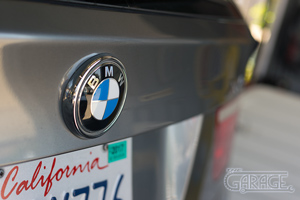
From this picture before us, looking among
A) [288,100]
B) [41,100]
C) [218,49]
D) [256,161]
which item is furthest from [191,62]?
[288,100]

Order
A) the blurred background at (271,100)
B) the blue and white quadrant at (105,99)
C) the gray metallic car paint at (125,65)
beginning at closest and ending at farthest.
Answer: the gray metallic car paint at (125,65) < the blue and white quadrant at (105,99) < the blurred background at (271,100)

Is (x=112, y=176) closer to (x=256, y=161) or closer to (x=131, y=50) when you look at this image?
(x=131, y=50)

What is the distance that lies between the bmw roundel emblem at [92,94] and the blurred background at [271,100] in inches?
36.2

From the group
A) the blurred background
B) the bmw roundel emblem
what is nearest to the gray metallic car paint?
the bmw roundel emblem

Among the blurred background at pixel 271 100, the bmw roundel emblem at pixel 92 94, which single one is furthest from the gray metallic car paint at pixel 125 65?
the blurred background at pixel 271 100

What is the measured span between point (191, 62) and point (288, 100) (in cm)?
481

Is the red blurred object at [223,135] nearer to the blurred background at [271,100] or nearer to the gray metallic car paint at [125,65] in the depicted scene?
the gray metallic car paint at [125,65]

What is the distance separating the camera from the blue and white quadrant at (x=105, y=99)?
2.66 ft

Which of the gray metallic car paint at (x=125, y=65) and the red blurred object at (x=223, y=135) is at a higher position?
the gray metallic car paint at (x=125, y=65)

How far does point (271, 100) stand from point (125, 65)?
4.92m

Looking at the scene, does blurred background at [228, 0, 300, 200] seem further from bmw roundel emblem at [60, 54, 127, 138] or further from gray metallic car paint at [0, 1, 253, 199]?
bmw roundel emblem at [60, 54, 127, 138]

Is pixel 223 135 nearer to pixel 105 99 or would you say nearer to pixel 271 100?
pixel 105 99

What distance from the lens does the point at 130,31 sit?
3.02 ft

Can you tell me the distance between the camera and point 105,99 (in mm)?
834
